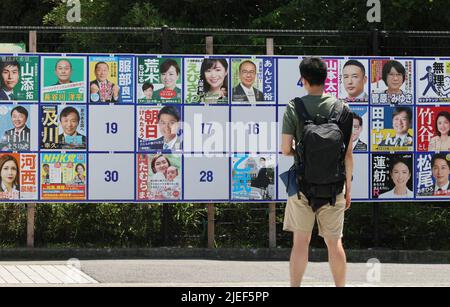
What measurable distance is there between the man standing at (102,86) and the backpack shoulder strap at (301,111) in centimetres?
533

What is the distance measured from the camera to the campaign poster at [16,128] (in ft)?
41.3

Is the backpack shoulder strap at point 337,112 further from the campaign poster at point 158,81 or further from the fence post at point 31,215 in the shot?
the fence post at point 31,215

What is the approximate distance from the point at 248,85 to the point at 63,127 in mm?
2810

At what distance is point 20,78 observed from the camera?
12.7 meters

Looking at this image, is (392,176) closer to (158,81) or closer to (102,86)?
(158,81)

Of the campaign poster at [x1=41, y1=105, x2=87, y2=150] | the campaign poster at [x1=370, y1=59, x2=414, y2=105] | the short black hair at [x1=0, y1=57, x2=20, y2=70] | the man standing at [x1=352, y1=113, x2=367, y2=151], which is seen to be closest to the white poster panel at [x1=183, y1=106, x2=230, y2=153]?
the campaign poster at [x1=41, y1=105, x2=87, y2=150]

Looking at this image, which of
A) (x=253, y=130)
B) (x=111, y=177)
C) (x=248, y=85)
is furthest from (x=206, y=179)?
(x=248, y=85)

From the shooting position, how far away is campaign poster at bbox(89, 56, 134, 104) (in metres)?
12.7

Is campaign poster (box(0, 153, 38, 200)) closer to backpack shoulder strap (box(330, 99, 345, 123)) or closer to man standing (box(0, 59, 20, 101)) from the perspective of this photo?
man standing (box(0, 59, 20, 101))

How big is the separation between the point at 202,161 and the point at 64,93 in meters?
2.26

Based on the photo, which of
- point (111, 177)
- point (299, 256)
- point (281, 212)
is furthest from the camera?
point (281, 212)

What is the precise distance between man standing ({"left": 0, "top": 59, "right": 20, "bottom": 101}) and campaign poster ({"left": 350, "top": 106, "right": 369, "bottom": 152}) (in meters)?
5.04
